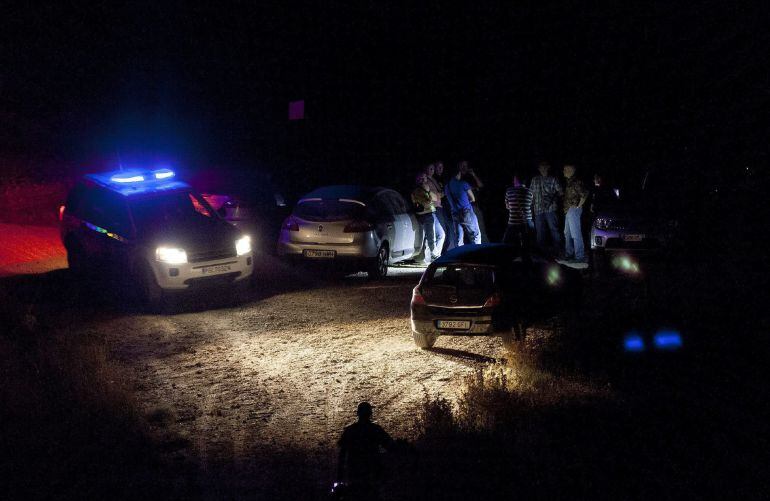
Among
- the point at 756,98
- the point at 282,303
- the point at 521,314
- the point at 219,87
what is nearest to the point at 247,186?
the point at 282,303

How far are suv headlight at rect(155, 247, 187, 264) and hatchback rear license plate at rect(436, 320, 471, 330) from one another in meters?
4.99

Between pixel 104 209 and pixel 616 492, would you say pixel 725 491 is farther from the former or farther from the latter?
pixel 104 209

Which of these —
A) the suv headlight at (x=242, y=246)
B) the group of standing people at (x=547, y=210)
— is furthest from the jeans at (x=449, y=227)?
the suv headlight at (x=242, y=246)

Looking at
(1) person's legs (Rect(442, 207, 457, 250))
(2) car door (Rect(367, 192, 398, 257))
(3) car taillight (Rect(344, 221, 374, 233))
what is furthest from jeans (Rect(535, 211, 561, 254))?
(3) car taillight (Rect(344, 221, 374, 233))

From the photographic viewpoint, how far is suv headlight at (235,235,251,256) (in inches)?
525

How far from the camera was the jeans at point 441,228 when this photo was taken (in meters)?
16.9

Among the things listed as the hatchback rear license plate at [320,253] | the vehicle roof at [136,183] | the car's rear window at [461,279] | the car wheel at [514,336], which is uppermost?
the vehicle roof at [136,183]

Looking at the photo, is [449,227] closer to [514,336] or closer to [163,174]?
[163,174]

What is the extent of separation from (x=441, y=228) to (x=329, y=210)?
3.27 m

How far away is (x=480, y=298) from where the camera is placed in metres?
9.41

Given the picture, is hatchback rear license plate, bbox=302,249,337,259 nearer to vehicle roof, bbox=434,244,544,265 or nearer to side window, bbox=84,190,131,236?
side window, bbox=84,190,131,236


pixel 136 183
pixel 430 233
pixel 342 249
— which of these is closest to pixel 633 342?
pixel 342 249

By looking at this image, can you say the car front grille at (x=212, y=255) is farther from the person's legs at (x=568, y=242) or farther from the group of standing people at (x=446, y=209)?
the person's legs at (x=568, y=242)

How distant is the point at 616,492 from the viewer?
18.9 feet
